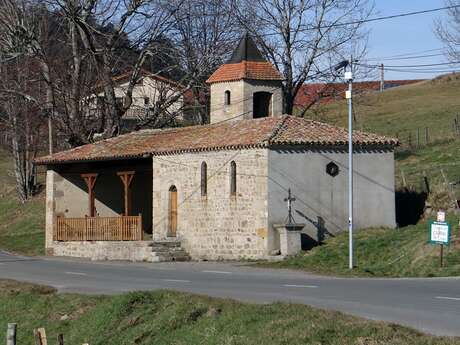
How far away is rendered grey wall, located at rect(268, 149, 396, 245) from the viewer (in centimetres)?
3319

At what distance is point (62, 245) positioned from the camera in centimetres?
4078

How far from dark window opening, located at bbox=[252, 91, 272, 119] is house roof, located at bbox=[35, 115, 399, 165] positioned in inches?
74.6

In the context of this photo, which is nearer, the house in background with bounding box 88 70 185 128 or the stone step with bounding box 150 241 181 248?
the stone step with bounding box 150 241 181 248

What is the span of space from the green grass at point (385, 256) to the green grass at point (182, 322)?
879cm

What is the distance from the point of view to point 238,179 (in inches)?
1337

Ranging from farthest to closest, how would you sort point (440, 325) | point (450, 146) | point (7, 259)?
point (450, 146) < point (7, 259) < point (440, 325)

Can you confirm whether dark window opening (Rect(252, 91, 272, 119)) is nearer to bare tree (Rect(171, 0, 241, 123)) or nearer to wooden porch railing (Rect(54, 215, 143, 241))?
wooden porch railing (Rect(54, 215, 143, 241))

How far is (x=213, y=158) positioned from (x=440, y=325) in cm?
2219

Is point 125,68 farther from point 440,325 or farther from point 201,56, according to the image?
point 440,325

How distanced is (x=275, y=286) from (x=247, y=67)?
19767 millimetres

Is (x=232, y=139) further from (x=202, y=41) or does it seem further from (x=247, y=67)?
(x=202, y=41)

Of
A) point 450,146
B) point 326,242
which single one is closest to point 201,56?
point 450,146

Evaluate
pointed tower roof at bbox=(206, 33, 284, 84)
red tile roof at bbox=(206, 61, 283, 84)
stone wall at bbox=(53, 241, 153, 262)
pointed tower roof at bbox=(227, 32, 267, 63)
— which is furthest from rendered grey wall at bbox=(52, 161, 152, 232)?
pointed tower roof at bbox=(227, 32, 267, 63)

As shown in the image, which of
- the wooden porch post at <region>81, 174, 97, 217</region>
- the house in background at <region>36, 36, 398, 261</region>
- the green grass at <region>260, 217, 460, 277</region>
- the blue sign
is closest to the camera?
the blue sign
